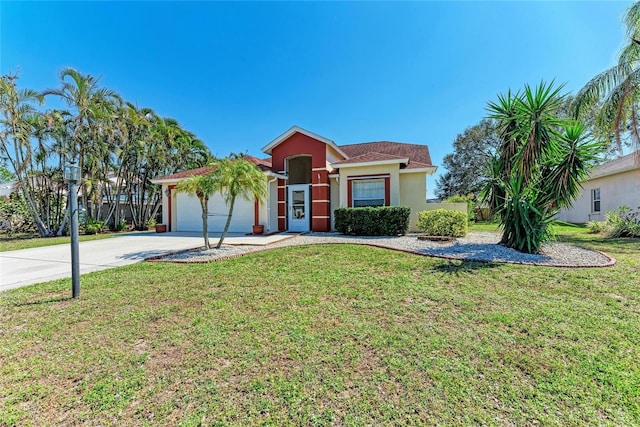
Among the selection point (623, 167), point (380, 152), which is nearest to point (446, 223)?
point (380, 152)

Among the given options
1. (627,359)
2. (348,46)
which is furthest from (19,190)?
(627,359)

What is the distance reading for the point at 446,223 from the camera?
1172 centimetres

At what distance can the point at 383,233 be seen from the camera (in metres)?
12.6

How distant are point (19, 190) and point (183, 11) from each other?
17.4m

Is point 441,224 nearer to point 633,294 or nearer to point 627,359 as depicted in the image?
point 633,294

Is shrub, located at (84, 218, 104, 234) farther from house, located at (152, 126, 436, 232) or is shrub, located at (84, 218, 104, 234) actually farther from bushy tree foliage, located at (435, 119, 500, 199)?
bushy tree foliage, located at (435, 119, 500, 199)

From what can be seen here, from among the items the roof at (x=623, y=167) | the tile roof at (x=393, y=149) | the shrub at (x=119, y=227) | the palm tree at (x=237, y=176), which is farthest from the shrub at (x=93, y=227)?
the roof at (x=623, y=167)

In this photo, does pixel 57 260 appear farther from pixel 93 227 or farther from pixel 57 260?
pixel 93 227

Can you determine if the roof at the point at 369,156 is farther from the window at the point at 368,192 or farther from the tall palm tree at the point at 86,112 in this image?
the tall palm tree at the point at 86,112

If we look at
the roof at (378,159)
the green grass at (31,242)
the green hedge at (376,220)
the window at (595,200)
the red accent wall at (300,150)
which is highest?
the red accent wall at (300,150)

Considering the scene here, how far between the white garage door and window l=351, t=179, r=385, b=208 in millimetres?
6261

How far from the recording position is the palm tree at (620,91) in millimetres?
12031

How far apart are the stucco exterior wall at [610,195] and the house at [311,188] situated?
28.7ft

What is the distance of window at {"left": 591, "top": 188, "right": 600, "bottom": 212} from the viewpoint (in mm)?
19484
